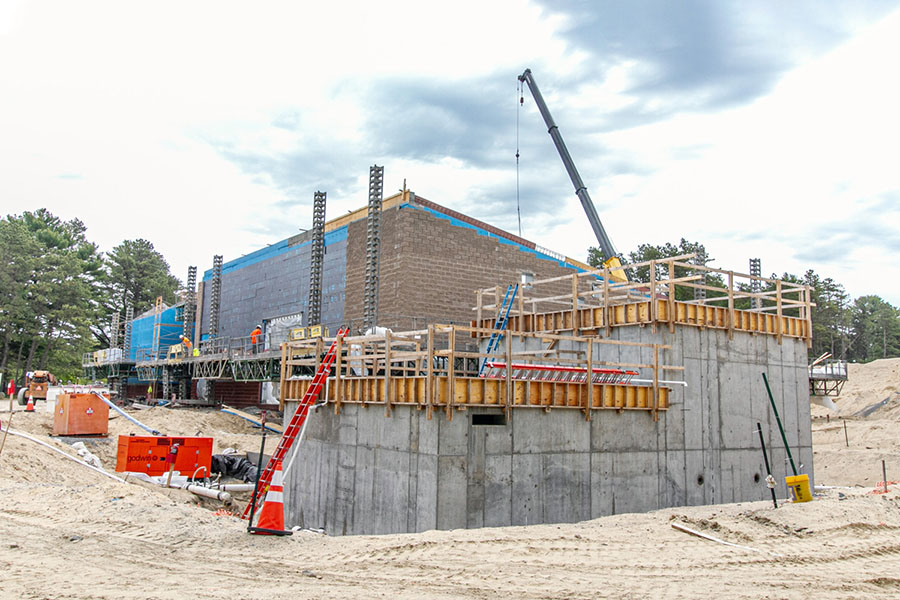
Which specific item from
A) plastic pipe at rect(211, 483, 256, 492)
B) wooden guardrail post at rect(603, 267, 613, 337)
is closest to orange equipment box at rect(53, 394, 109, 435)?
plastic pipe at rect(211, 483, 256, 492)

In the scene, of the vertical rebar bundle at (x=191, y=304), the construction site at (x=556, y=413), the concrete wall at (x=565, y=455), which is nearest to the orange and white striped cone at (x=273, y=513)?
the construction site at (x=556, y=413)

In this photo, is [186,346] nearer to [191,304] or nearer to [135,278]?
[191,304]

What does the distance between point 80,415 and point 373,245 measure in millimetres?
12202

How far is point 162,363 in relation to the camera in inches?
1705

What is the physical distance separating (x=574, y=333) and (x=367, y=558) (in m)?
10.5

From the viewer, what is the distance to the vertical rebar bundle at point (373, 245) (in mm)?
25844

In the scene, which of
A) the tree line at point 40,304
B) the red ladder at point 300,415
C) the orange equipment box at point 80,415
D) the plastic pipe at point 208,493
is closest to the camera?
the red ladder at point 300,415

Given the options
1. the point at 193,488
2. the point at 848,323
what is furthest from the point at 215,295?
the point at 848,323

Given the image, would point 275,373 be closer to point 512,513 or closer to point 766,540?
point 512,513

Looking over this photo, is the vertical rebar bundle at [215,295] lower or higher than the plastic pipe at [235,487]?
higher

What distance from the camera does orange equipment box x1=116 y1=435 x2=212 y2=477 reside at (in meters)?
18.8

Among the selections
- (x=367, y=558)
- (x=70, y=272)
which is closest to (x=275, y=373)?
(x=367, y=558)

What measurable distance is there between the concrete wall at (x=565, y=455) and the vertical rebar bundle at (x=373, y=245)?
9.78m

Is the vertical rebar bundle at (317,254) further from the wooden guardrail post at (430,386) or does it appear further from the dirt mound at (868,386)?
the dirt mound at (868,386)
